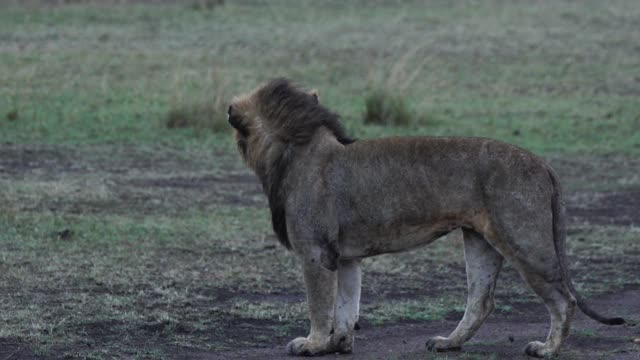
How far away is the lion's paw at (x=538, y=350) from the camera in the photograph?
25.9 feet

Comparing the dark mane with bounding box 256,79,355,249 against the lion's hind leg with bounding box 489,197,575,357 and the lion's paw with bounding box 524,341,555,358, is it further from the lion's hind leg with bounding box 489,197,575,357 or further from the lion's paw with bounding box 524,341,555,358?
the lion's paw with bounding box 524,341,555,358

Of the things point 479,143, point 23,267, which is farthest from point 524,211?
point 23,267

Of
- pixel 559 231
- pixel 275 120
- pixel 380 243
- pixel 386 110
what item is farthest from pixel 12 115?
pixel 559 231

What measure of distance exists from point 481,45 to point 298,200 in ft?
60.4

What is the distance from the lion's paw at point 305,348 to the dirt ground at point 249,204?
0.07 m

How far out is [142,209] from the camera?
13250 millimetres


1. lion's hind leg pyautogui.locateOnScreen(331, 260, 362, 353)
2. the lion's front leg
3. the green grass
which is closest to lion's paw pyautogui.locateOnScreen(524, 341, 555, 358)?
lion's hind leg pyautogui.locateOnScreen(331, 260, 362, 353)

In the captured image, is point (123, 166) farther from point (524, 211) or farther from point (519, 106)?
point (524, 211)

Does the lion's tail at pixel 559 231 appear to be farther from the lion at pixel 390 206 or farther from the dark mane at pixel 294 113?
the dark mane at pixel 294 113

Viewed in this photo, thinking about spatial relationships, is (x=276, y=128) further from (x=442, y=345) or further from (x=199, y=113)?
(x=199, y=113)

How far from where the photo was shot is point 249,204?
45.2ft

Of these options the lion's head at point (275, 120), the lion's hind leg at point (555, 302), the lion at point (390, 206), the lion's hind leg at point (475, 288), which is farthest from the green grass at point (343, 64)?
the lion's hind leg at point (555, 302)

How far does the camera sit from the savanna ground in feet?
30.1

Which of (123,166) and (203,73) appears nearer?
(123,166)
